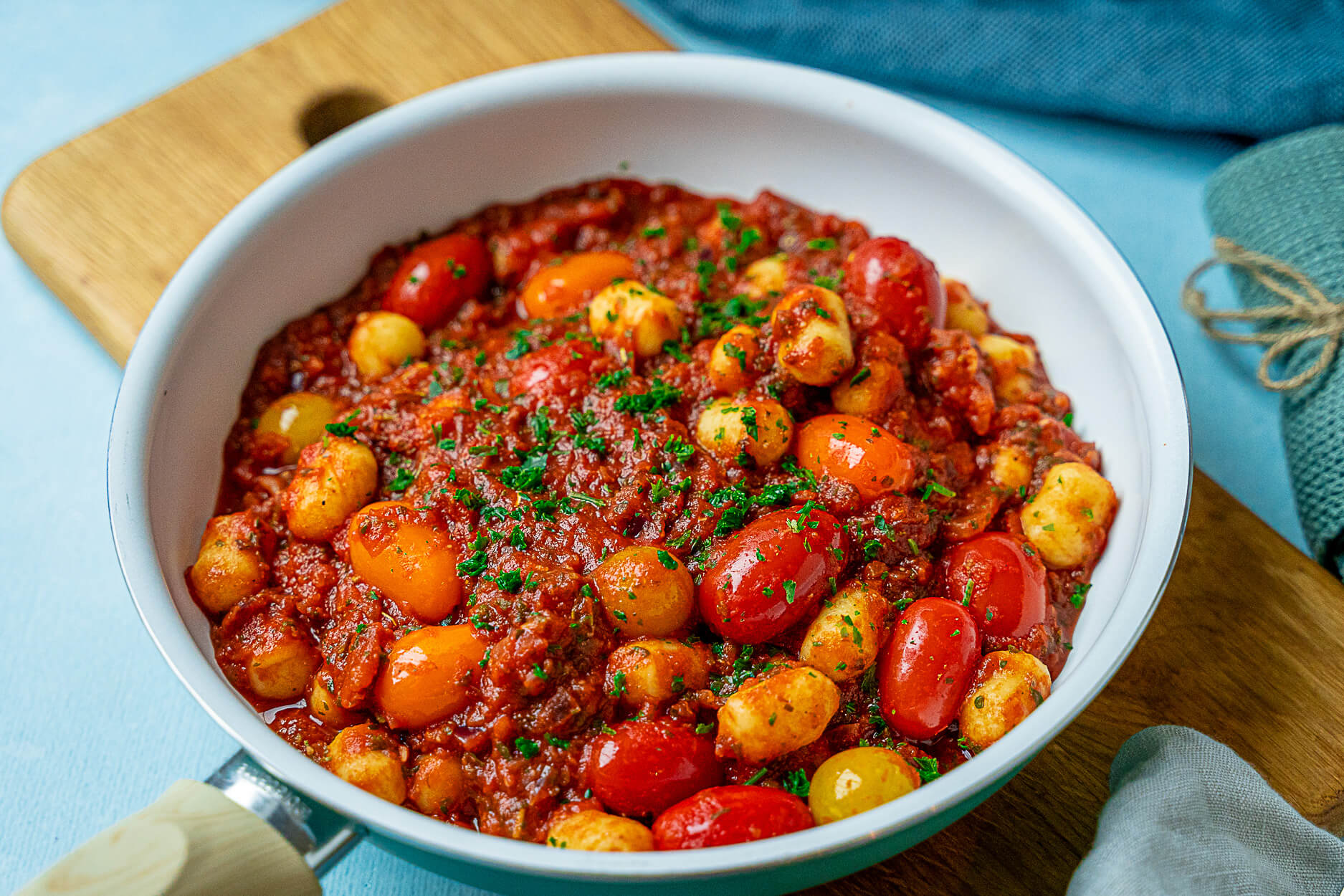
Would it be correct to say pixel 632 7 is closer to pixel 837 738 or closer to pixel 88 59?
pixel 88 59

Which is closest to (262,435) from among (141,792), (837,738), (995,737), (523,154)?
(141,792)

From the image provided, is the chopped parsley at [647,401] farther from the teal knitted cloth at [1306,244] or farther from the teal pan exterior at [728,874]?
the teal knitted cloth at [1306,244]

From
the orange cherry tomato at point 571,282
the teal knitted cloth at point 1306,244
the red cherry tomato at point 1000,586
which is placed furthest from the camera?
the orange cherry tomato at point 571,282

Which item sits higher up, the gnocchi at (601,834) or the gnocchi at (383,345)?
the gnocchi at (383,345)

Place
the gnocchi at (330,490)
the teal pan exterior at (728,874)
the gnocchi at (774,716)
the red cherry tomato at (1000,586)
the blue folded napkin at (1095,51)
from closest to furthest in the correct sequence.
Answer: the teal pan exterior at (728,874)
the gnocchi at (774,716)
the red cherry tomato at (1000,586)
the gnocchi at (330,490)
the blue folded napkin at (1095,51)

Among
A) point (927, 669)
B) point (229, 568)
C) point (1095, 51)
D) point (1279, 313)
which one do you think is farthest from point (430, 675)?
point (1095, 51)

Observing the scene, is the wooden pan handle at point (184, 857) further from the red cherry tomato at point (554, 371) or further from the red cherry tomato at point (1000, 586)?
the red cherry tomato at point (1000, 586)

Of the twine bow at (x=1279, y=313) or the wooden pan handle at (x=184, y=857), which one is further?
the twine bow at (x=1279, y=313)

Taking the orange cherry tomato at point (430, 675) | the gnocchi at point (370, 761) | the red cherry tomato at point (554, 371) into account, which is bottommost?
the gnocchi at point (370, 761)

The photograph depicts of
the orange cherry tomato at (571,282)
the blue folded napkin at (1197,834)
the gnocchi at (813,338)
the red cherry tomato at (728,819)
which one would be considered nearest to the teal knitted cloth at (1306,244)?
the blue folded napkin at (1197,834)
